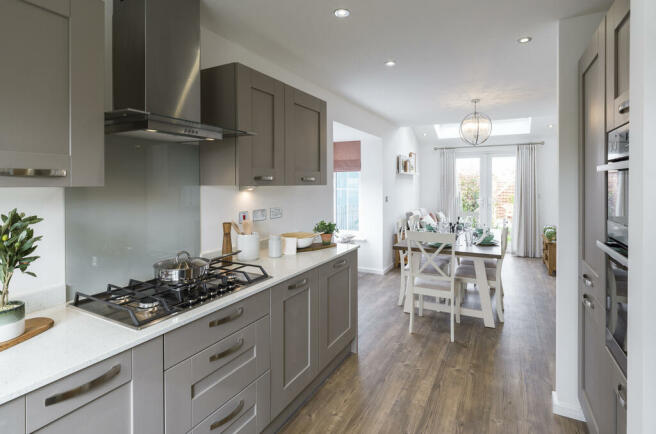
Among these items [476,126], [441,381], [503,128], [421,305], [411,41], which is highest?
[503,128]

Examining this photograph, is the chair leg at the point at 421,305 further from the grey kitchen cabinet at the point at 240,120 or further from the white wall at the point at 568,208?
the grey kitchen cabinet at the point at 240,120

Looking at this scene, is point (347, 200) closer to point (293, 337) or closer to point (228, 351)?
point (293, 337)

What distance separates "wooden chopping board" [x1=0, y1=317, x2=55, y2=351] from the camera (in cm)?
118

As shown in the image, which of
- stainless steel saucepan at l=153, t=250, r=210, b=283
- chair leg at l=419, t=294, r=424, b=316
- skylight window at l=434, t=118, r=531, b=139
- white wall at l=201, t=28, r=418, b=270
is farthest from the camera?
skylight window at l=434, t=118, r=531, b=139

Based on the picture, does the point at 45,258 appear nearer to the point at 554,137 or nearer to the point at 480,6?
the point at 480,6

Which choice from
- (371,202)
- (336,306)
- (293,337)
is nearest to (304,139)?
(336,306)

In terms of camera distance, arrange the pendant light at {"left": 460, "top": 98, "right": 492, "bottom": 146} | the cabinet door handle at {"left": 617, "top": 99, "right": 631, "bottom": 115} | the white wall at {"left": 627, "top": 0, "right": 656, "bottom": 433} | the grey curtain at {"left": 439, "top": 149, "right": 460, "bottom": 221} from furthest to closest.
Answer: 1. the grey curtain at {"left": 439, "top": 149, "right": 460, "bottom": 221}
2. the pendant light at {"left": 460, "top": 98, "right": 492, "bottom": 146}
3. the cabinet door handle at {"left": 617, "top": 99, "right": 631, "bottom": 115}
4. the white wall at {"left": 627, "top": 0, "right": 656, "bottom": 433}

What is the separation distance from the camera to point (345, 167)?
5.98 m

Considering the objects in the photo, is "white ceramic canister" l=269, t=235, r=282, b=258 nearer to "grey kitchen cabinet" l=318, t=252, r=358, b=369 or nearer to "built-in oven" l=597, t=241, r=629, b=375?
"grey kitchen cabinet" l=318, t=252, r=358, b=369

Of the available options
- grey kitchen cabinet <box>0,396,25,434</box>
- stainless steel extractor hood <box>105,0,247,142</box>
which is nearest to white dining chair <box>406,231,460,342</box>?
stainless steel extractor hood <box>105,0,247,142</box>

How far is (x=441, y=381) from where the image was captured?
2650 mm

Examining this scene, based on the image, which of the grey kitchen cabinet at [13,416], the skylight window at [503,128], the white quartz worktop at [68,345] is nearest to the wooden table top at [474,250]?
the white quartz worktop at [68,345]

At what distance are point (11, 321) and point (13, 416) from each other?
381 mm

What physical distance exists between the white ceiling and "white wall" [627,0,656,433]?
1.44 metres
